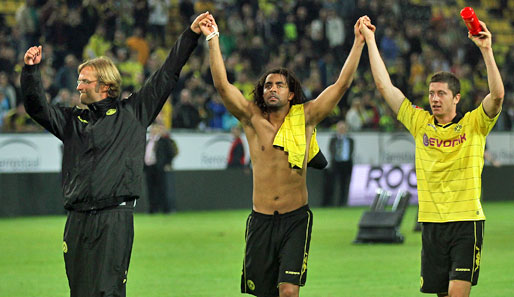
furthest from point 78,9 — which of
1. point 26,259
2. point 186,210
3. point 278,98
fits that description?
point 278,98

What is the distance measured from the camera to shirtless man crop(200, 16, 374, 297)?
7.49 metres

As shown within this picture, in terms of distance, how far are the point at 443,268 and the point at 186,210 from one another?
1589cm

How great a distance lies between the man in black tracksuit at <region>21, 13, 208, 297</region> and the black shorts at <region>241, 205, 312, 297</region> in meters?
1.37

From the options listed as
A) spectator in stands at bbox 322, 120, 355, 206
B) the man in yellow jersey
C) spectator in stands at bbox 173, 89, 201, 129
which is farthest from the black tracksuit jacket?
spectator in stands at bbox 322, 120, 355, 206

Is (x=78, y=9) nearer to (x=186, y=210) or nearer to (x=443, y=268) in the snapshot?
(x=186, y=210)

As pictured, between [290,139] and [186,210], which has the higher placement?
[290,139]

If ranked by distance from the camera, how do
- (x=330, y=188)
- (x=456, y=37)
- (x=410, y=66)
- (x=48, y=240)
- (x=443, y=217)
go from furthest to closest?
1. (x=456, y=37)
2. (x=410, y=66)
3. (x=330, y=188)
4. (x=48, y=240)
5. (x=443, y=217)

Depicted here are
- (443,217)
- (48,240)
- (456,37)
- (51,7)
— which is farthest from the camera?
(456,37)

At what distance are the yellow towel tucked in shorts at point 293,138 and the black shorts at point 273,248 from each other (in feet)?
1.39

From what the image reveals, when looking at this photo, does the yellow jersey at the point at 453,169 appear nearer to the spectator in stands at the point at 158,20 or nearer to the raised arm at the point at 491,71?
the raised arm at the point at 491,71

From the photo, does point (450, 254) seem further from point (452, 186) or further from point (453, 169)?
point (453, 169)

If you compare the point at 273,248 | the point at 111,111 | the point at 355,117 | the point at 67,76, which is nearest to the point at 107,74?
the point at 111,111

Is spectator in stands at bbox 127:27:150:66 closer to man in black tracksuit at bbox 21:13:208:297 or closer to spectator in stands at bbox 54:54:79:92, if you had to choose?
spectator in stands at bbox 54:54:79:92

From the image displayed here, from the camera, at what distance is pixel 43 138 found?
827 inches
